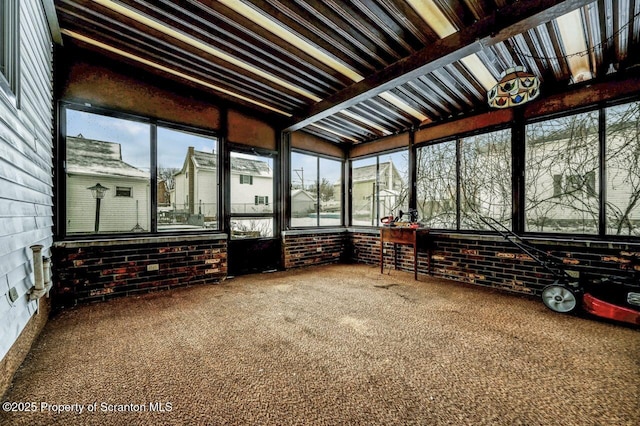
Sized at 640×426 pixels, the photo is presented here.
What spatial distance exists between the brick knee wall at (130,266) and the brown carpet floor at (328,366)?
12.2 inches

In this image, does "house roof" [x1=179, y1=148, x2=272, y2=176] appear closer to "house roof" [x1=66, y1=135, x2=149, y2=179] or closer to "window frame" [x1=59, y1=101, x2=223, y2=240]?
"window frame" [x1=59, y1=101, x2=223, y2=240]

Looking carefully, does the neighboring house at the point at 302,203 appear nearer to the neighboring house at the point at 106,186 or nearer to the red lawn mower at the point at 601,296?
the neighboring house at the point at 106,186

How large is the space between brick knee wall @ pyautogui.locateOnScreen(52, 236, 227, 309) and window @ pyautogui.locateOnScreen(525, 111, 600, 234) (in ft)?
16.2

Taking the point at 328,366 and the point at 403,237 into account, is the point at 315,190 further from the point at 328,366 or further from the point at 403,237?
the point at 328,366

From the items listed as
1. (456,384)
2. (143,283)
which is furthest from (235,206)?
(456,384)

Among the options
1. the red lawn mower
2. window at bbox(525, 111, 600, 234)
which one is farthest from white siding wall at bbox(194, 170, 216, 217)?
window at bbox(525, 111, 600, 234)

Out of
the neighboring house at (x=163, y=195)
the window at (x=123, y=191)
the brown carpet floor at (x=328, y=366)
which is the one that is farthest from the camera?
the neighboring house at (x=163, y=195)

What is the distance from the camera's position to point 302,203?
232 inches

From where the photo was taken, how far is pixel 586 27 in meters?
2.64

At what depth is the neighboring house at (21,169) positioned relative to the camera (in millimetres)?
1669

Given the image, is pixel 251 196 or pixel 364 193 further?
pixel 364 193

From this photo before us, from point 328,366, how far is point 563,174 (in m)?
4.12

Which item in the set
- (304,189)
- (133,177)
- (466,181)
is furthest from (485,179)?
(133,177)

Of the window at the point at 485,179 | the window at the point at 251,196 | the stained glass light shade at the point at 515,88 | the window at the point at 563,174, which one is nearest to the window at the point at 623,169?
the window at the point at 563,174
